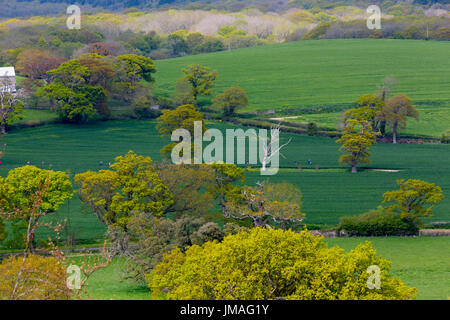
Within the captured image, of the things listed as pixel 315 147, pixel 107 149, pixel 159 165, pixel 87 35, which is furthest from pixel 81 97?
pixel 87 35

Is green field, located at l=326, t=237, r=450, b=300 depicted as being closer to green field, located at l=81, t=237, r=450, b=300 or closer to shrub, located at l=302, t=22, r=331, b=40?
green field, located at l=81, t=237, r=450, b=300

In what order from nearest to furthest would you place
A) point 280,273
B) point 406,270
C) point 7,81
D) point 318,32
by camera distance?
point 280,273
point 406,270
point 7,81
point 318,32

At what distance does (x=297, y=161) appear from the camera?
2478 inches

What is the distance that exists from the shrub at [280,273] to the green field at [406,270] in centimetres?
743

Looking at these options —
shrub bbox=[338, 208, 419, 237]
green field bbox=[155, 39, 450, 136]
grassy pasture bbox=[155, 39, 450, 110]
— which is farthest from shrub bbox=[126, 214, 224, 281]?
grassy pasture bbox=[155, 39, 450, 110]

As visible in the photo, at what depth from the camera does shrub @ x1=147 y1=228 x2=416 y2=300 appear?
23.5m

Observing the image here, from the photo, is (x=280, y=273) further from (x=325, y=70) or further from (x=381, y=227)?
(x=325, y=70)

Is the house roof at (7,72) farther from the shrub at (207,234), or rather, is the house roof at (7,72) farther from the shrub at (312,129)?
the shrub at (207,234)

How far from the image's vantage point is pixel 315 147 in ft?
227

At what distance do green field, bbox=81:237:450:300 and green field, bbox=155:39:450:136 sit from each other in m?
35.3

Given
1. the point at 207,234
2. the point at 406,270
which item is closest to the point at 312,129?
the point at 406,270

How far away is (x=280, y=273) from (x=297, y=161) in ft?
128

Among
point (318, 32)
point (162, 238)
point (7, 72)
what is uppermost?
point (318, 32)

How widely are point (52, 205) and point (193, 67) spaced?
54.5 meters
